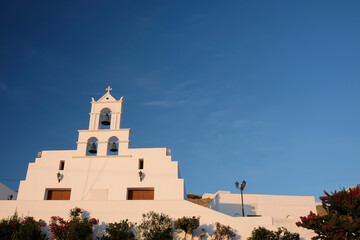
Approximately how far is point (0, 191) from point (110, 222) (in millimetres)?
17726

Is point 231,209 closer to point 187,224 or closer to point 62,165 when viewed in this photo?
point 187,224

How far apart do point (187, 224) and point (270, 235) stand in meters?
5.30

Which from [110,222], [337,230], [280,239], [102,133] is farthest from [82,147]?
[337,230]

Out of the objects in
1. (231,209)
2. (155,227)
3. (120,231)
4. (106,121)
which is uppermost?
(106,121)

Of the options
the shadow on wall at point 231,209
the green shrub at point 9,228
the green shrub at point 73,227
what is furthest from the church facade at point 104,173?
the shadow on wall at point 231,209

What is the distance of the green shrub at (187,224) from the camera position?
78.9ft

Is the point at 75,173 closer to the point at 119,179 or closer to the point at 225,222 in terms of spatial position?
the point at 119,179


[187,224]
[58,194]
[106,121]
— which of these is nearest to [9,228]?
[58,194]

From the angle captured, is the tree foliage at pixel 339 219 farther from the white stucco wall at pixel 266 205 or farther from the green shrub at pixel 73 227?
the white stucco wall at pixel 266 205

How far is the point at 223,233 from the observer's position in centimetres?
2442

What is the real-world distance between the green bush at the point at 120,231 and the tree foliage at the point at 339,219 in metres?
10.9

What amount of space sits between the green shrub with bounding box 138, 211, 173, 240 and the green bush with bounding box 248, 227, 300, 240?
5.38 meters

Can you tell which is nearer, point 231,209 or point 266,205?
point 231,209

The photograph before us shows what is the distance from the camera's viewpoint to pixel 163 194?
28.9 m
